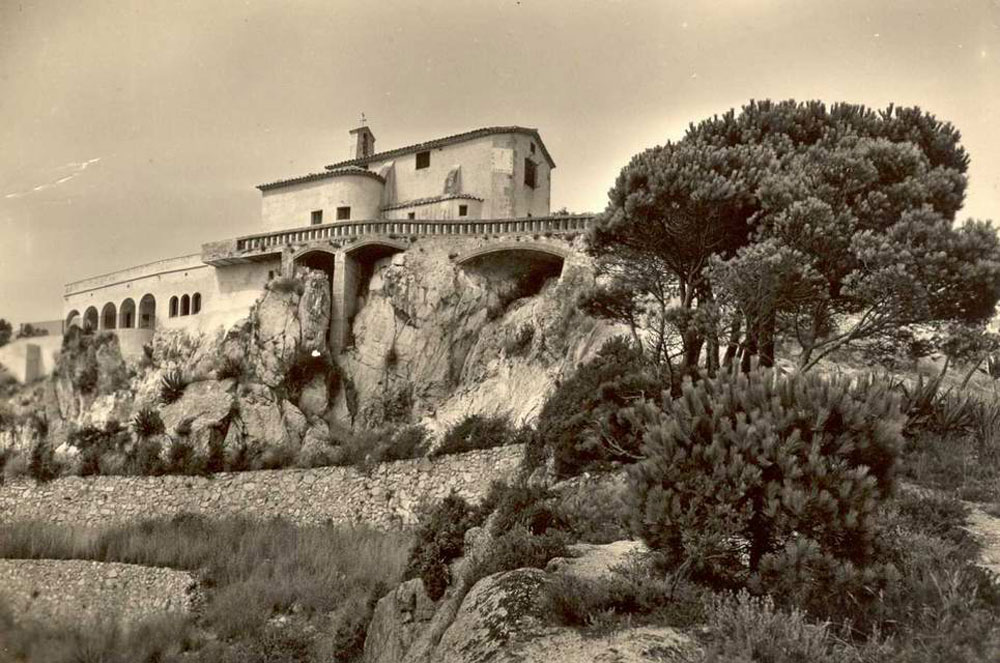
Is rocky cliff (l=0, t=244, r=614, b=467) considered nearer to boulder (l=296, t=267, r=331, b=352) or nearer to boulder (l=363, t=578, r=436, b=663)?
boulder (l=296, t=267, r=331, b=352)

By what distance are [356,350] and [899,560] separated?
22.7 meters

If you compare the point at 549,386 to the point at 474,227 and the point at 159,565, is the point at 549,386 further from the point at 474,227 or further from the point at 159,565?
the point at 159,565

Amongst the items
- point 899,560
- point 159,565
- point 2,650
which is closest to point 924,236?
point 899,560

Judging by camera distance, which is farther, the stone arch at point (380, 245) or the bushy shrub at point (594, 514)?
the stone arch at point (380, 245)

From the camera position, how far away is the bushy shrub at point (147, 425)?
25.2 metres

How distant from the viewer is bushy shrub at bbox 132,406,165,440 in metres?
25.2

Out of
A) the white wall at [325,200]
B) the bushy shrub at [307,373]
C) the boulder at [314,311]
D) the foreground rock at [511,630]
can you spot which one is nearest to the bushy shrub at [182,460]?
the bushy shrub at [307,373]

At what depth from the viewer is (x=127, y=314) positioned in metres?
38.3

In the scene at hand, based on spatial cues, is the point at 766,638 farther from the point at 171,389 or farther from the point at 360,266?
the point at 360,266

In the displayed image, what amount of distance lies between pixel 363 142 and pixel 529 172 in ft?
31.9

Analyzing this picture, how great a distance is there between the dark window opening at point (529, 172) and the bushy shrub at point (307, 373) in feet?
37.9

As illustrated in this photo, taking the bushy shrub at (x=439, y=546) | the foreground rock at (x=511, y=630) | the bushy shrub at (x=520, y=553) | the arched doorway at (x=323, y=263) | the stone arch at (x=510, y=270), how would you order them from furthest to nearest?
the arched doorway at (x=323, y=263) → the stone arch at (x=510, y=270) → the bushy shrub at (x=439, y=546) → the bushy shrub at (x=520, y=553) → the foreground rock at (x=511, y=630)

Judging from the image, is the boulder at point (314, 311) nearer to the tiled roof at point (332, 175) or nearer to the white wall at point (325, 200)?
the white wall at point (325, 200)

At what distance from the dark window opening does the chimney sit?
29.9 ft
